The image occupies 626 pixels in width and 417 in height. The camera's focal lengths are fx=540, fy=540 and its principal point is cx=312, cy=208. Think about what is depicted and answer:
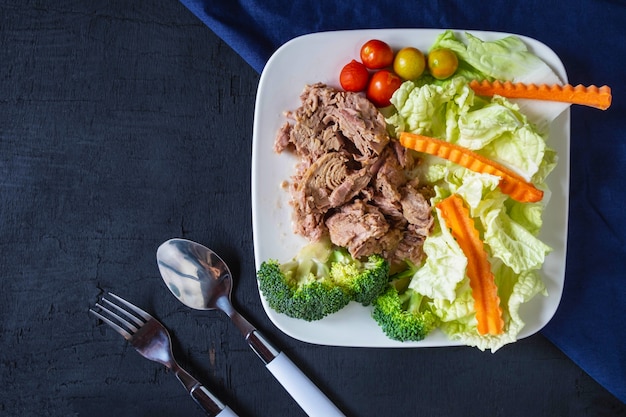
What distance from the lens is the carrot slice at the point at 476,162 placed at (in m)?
2.33

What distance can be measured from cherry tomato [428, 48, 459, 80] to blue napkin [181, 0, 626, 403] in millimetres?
349

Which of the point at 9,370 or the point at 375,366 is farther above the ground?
the point at 375,366

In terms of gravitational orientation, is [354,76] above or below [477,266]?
above

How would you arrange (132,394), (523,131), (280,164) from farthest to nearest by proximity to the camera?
(132,394), (280,164), (523,131)

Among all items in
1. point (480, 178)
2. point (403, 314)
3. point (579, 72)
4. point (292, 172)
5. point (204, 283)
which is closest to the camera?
point (480, 178)

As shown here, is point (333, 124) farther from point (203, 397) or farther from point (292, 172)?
point (203, 397)

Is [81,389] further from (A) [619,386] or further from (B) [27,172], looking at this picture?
(A) [619,386]

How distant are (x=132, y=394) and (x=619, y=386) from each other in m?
2.45

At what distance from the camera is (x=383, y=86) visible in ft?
8.15

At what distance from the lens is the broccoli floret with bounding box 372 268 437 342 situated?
7.91 feet

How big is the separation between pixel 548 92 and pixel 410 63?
0.64 metres

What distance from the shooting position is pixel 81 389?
2.73 m

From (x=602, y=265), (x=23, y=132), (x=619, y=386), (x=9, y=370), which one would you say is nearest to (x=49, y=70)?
(x=23, y=132)

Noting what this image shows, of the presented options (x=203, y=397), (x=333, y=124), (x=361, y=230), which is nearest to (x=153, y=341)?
(x=203, y=397)
